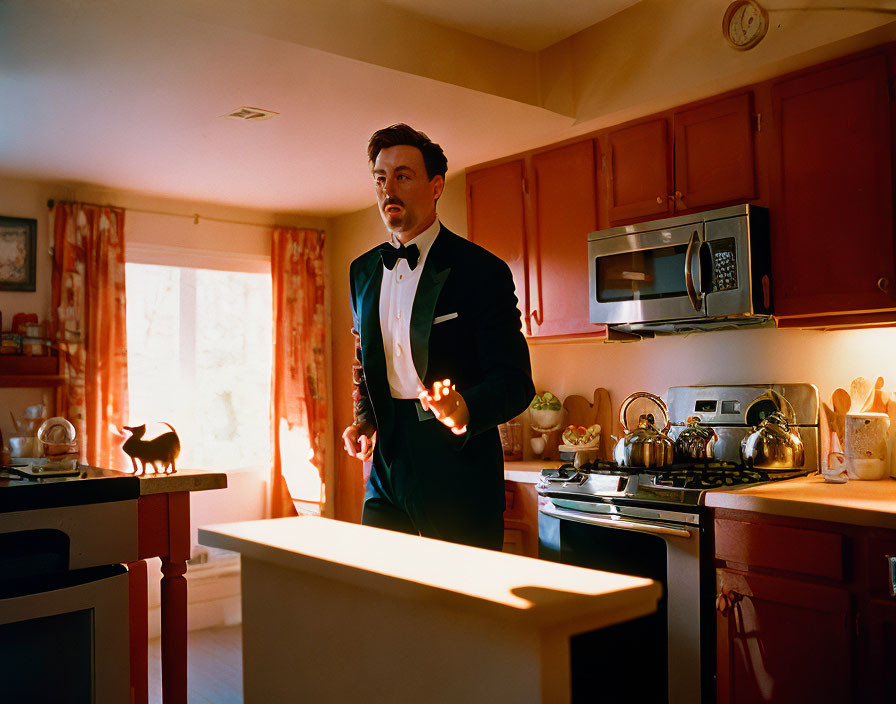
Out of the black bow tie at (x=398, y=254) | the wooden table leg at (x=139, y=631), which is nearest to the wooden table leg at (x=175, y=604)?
the wooden table leg at (x=139, y=631)

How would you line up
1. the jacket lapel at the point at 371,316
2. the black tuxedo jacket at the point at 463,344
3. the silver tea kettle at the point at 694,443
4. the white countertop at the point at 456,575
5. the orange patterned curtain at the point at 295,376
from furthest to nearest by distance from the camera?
the orange patterned curtain at the point at 295,376 → the silver tea kettle at the point at 694,443 → the jacket lapel at the point at 371,316 → the black tuxedo jacket at the point at 463,344 → the white countertop at the point at 456,575

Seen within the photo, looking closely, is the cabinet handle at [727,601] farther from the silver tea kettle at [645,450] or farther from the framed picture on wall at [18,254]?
the framed picture on wall at [18,254]

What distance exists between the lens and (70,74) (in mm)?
2809

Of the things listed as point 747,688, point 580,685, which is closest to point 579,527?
point 580,685

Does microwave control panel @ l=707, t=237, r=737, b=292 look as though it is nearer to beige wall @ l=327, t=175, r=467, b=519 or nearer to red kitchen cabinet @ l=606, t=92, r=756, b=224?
red kitchen cabinet @ l=606, t=92, r=756, b=224

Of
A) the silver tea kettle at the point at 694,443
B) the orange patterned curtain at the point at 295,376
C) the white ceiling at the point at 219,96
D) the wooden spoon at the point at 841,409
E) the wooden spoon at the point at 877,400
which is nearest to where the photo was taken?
the white ceiling at the point at 219,96

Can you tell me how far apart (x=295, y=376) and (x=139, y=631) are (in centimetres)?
243

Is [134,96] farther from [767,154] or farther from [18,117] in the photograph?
[767,154]

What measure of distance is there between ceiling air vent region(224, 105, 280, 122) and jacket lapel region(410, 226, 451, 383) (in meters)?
1.75

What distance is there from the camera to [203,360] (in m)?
4.86

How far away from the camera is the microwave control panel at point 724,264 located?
2.81 meters

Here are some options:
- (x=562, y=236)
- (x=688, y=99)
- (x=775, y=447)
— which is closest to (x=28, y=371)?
(x=562, y=236)

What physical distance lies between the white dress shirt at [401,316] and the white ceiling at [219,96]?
114 cm

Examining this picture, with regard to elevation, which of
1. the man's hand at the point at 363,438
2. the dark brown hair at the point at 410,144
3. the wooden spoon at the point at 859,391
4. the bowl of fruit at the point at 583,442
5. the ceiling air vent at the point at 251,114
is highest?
the ceiling air vent at the point at 251,114
